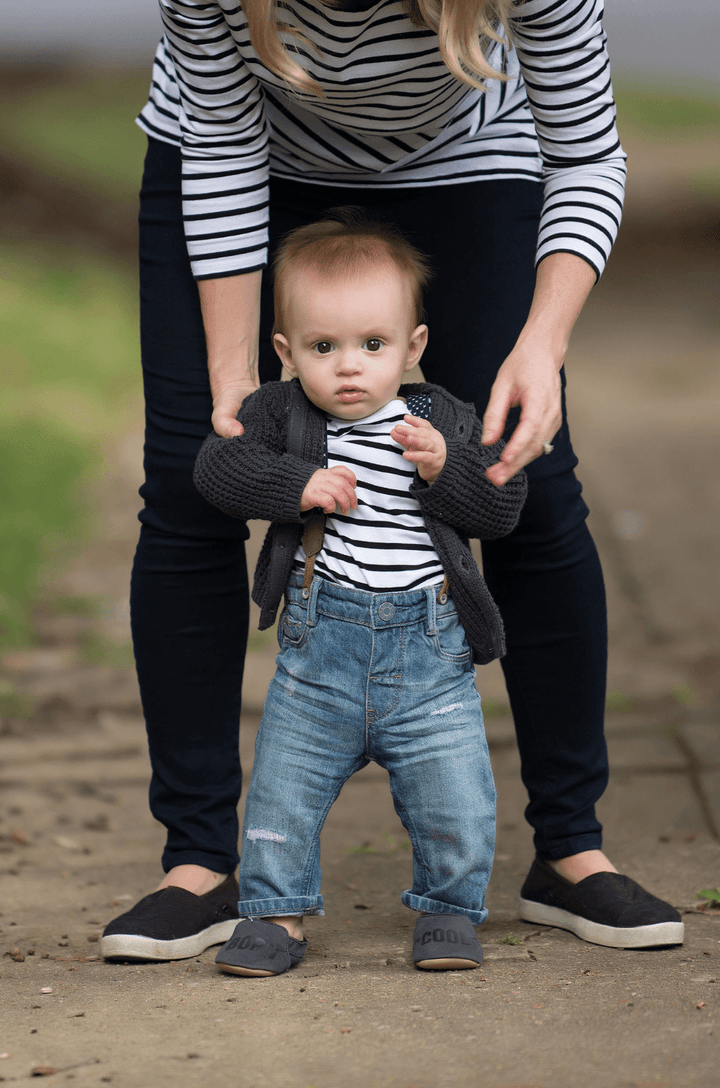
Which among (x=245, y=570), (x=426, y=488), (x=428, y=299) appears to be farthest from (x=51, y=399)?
(x=426, y=488)

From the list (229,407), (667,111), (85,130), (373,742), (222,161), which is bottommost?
(373,742)

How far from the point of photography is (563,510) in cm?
197

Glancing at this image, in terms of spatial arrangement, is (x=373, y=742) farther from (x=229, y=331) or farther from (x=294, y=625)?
(x=229, y=331)

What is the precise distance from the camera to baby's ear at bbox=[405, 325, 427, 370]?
188cm

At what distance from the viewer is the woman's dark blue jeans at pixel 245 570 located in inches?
76.9

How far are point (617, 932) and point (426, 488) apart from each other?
30.4 inches

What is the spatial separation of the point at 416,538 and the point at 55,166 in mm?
14451

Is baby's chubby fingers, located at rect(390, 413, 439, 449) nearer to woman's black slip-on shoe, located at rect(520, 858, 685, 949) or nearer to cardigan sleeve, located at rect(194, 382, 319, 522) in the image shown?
cardigan sleeve, located at rect(194, 382, 319, 522)

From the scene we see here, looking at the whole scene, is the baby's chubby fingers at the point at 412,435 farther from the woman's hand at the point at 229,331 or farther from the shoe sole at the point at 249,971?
the shoe sole at the point at 249,971

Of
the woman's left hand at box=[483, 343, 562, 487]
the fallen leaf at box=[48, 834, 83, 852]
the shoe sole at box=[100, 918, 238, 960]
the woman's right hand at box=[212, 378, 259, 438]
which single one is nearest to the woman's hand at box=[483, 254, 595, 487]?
the woman's left hand at box=[483, 343, 562, 487]

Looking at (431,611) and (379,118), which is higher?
(379,118)

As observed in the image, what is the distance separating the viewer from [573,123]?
179 centimetres

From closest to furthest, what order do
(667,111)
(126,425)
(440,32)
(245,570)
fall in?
(440,32), (245,570), (126,425), (667,111)

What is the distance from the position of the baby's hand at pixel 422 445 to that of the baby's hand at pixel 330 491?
0.10 m
